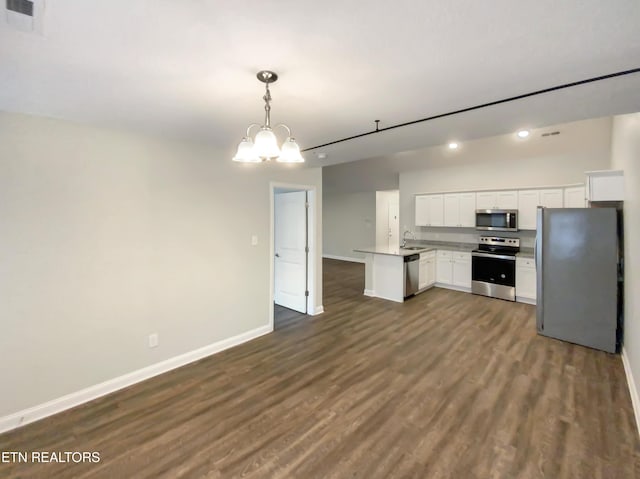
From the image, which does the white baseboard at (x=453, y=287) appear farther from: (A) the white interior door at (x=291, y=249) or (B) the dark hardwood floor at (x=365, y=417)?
(A) the white interior door at (x=291, y=249)

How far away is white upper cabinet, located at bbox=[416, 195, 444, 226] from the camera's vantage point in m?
6.50

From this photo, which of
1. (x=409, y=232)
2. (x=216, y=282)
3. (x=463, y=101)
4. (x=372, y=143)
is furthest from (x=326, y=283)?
(x=463, y=101)

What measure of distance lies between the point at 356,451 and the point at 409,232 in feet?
19.2

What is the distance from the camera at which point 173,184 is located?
305cm

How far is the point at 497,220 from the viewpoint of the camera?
5652mm

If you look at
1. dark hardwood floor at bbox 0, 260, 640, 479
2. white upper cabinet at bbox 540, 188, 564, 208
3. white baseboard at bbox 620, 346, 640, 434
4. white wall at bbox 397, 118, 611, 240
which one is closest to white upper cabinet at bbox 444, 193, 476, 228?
white wall at bbox 397, 118, 611, 240

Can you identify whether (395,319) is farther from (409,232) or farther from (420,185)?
(420,185)

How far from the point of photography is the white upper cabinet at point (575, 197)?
490 cm

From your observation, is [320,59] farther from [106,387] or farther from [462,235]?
[462,235]

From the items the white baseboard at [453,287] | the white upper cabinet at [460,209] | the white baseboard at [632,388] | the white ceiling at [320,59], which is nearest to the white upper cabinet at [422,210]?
the white upper cabinet at [460,209]

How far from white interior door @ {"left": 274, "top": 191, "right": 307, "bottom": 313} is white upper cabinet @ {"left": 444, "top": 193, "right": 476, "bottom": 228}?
3492 mm

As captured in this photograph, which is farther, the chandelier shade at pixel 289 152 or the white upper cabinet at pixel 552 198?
the white upper cabinet at pixel 552 198

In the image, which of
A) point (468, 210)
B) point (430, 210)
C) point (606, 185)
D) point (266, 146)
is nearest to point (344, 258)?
point (430, 210)

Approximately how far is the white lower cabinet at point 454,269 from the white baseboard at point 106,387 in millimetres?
4456
